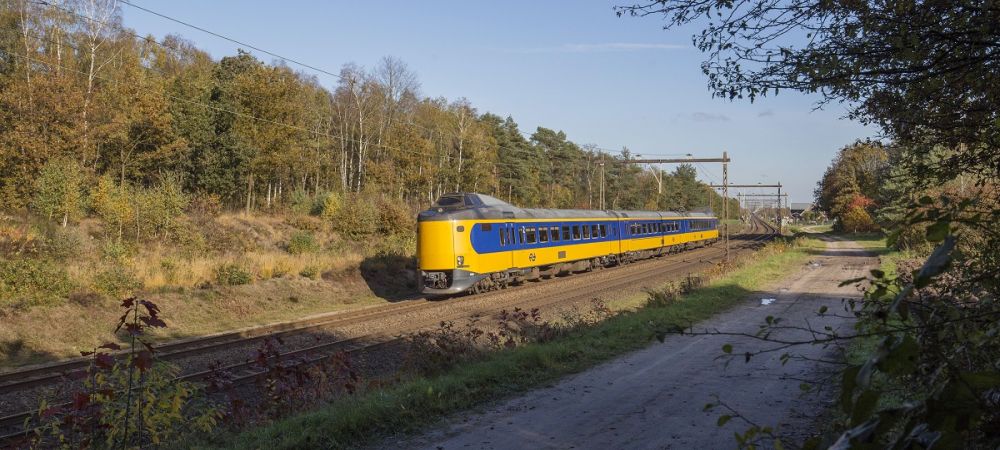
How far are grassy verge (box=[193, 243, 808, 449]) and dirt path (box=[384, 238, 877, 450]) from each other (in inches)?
14.0

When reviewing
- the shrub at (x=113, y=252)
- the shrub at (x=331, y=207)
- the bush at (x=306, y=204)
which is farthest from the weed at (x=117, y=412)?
the bush at (x=306, y=204)

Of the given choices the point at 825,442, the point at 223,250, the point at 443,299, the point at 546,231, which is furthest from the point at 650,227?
the point at 825,442

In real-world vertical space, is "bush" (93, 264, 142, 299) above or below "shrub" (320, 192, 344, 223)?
below

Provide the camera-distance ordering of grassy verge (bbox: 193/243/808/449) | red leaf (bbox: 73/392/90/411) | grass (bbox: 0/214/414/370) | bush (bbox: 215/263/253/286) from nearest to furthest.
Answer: red leaf (bbox: 73/392/90/411) < grassy verge (bbox: 193/243/808/449) < grass (bbox: 0/214/414/370) < bush (bbox: 215/263/253/286)

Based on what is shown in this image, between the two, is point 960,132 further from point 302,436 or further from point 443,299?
point 443,299

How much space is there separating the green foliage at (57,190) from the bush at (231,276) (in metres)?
7.15

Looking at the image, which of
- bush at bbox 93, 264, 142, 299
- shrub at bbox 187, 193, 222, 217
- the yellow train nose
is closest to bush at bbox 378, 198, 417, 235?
shrub at bbox 187, 193, 222, 217

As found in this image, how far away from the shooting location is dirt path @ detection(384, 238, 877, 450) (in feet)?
21.7

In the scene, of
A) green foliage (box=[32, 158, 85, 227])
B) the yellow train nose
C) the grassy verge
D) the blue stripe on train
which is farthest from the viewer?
green foliage (box=[32, 158, 85, 227])

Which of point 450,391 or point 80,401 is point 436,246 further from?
point 80,401

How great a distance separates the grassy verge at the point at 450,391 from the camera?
6.86 meters

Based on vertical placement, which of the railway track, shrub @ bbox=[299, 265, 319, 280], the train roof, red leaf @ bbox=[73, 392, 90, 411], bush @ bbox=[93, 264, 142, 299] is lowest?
the railway track

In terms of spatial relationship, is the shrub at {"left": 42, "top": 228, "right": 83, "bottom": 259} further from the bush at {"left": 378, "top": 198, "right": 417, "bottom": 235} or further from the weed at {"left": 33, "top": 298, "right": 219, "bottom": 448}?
the weed at {"left": 33, "top": 298, "right": 219, "bottom": 448}

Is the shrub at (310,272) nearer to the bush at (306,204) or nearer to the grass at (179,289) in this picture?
the grass at (179,289)
